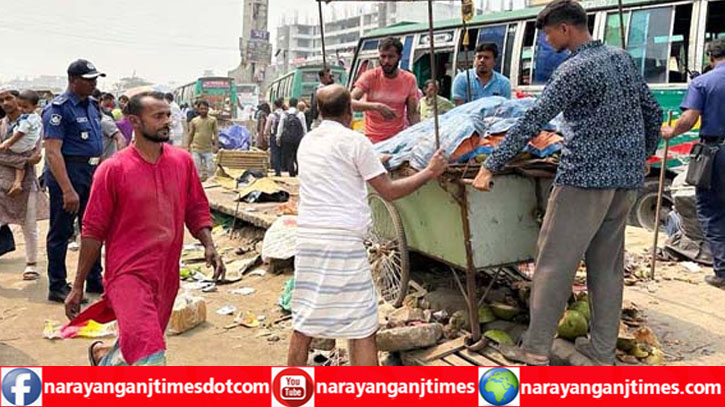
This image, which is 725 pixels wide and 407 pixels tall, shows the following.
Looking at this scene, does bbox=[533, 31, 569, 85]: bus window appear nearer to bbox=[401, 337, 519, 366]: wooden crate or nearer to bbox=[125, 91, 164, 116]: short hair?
bbox=[401, 337, 519, 366]: wooden crate

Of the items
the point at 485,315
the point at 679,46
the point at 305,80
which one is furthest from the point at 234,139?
the point at 485,315

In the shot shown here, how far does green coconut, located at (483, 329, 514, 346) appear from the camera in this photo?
343 centimetres

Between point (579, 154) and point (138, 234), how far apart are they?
2.03 metres

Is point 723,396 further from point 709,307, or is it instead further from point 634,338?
point 709,307

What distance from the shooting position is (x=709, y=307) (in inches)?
166

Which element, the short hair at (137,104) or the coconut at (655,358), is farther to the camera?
the coconut at (655,358)

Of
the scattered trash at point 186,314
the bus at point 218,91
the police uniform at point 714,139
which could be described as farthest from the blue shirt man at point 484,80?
the bus at point 218,91

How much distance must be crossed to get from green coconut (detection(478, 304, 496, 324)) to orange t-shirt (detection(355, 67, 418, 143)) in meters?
1.81

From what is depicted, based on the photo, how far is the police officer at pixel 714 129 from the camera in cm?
464

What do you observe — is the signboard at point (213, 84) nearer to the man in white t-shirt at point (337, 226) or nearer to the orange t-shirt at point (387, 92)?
the orange t-shirt at point (387, 92)

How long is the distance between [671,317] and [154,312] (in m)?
3.15

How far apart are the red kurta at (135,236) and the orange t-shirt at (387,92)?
2.50m

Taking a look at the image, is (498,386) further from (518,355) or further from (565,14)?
(565,14)

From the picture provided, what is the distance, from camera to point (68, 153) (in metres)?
4.89
